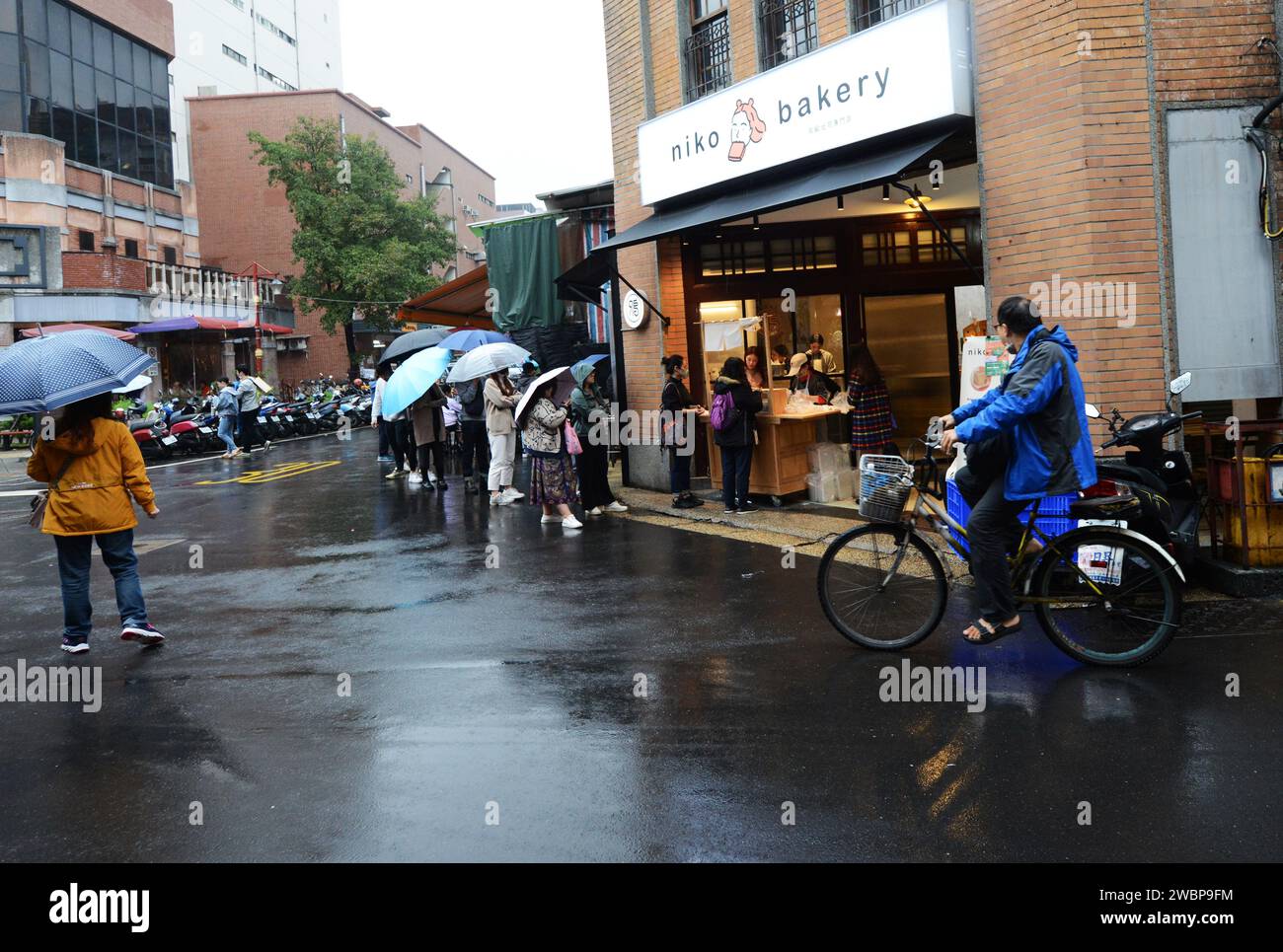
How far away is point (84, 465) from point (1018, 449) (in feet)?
19.5

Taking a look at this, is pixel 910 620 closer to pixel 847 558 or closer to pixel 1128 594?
pixel 847 558

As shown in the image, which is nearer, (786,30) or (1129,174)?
(1129,174)

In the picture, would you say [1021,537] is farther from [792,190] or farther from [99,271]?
[99,271]

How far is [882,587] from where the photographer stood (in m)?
6.82

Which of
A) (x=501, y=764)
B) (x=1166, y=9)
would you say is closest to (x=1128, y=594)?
(x=501, y=764)

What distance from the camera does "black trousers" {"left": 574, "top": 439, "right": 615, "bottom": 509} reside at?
13.4m

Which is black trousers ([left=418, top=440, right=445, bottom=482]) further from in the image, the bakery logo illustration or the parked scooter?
the parked scooter

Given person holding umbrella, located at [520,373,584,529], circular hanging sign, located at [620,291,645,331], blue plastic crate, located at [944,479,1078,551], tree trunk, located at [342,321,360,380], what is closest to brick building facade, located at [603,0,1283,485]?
blue plastic crate, located at [944,479,1078,551]

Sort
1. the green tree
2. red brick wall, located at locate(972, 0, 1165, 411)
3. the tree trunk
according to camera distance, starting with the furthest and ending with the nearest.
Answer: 1. the tree trunk
2. the green tree
3. red brick wall, located at locate(972, 0, 1165, 411)

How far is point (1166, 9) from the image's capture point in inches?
353

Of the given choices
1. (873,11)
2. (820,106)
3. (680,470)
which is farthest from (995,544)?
(873,11)

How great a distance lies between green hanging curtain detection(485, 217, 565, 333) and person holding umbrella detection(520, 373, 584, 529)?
7384mm

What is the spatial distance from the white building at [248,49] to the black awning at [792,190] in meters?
47.2
